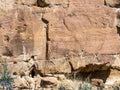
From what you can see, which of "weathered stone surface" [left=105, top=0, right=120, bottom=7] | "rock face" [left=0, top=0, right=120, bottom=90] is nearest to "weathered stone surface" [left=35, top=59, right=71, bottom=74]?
"rock face" [left=0, top=0, right=120, bottom=90]

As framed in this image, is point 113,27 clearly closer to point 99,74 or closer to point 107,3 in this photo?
point 107,3

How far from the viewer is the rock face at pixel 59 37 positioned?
20.3 feet

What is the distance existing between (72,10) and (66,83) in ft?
3.83

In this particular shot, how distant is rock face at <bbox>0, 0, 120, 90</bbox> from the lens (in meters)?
6.20

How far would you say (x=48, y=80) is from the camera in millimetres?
6305

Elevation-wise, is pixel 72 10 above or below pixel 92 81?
above

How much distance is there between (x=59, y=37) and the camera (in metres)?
6.39

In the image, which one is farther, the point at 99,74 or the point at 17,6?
the point at 99,74

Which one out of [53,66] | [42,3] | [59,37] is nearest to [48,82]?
[53,66]

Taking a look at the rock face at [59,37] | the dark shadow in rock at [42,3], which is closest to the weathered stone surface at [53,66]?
the rock face at [59,37]

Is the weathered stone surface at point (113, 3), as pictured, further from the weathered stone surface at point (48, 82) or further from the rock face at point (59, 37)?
the weathered stone surface at point (48, 82)

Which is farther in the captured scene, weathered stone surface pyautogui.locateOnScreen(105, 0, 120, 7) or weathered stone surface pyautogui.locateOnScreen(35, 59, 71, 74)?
weathered stone surface pyautogui.locateOnScreen(105, 0, 120, 7)

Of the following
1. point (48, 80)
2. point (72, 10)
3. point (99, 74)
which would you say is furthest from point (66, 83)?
point (72, 10)

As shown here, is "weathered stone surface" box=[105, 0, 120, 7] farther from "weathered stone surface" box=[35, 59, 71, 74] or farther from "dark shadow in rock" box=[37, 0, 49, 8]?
"weathered stone surface" box=[35, 59, 71, 74]
